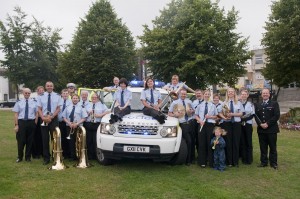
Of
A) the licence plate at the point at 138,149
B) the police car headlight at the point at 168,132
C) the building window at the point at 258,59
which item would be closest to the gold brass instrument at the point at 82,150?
the licence plate at the point at 138,149

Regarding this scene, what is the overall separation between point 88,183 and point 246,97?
4269 millimetres

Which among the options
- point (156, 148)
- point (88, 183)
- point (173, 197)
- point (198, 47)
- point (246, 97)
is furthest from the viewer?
point (198, 47)

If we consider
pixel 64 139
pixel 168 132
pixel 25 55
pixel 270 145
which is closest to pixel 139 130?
pixel 168 132

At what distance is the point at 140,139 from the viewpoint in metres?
7.11

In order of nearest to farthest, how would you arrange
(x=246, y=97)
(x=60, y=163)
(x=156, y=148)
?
(x=156, y=148) < (x=60, y=163) < (x=246, y=97)

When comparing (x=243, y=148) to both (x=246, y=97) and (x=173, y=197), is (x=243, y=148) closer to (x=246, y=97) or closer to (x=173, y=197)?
(x=246, y=97)

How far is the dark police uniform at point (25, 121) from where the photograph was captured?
322 inches

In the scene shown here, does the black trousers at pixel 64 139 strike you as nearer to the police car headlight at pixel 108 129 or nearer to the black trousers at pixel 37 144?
the black trousers at pixel 37 144

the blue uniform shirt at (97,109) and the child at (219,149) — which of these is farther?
the blue uniform shirt at (97,109)

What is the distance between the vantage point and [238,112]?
801 centimetres

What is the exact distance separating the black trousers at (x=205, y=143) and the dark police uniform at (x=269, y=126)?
113cm

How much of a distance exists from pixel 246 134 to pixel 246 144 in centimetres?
25

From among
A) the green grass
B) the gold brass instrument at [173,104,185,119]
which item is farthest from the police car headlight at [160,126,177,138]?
the green grass

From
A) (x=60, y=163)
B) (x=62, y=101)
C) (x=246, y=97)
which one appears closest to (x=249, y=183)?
(x=246, y=97)
